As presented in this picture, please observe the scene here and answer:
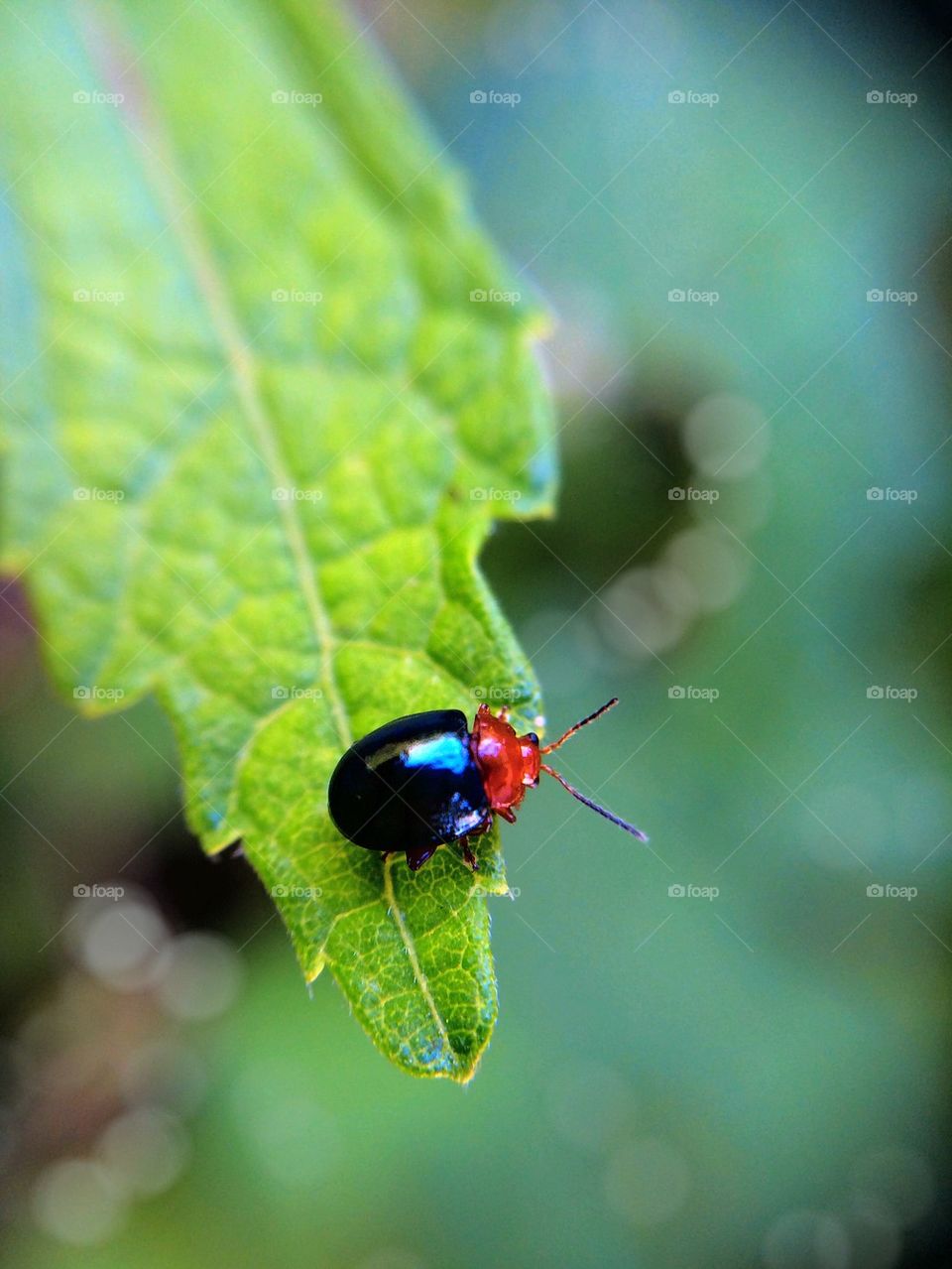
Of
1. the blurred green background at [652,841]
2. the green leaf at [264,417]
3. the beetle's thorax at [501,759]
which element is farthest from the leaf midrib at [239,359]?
the blurred green background at [652,841]

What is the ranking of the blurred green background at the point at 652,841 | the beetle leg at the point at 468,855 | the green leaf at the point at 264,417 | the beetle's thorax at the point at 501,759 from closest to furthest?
1. the beetle leg at the point at 468,855
2. the green leaf at the point at 264,417
3. the beetle's thorax at the point at 501,759
4. the blurred green background at the point at 652,841

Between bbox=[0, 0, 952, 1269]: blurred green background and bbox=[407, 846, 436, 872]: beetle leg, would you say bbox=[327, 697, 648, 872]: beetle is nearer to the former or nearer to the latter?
bbox=[407, 846, 436, 872]: beetle leg

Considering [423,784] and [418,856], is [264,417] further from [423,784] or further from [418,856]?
[418,856]

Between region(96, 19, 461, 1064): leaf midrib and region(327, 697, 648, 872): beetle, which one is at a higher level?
region(96, 19, 461, 1064): leaf midrib

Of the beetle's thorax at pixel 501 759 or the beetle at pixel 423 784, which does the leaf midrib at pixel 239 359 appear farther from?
the beetle's thorax at pixel 501 759

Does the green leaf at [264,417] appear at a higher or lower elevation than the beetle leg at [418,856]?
higher

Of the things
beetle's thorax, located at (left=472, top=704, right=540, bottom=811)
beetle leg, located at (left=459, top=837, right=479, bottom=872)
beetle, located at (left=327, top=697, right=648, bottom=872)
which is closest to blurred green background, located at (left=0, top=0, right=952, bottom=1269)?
beetle's thorax, located at (left=472, top=704, right=540, bottom=811)

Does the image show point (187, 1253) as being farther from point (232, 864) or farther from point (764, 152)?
point (764, 152)
